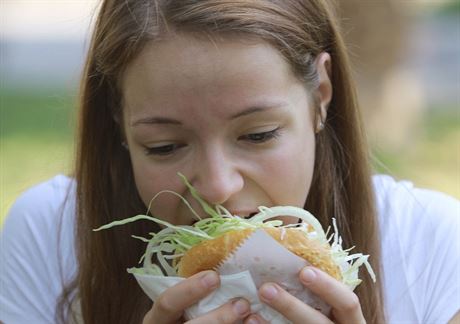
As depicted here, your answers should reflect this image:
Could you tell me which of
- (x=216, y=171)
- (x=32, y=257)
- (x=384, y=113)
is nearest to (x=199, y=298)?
(x=216, y=171)

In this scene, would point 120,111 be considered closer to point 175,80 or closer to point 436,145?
point 175,80

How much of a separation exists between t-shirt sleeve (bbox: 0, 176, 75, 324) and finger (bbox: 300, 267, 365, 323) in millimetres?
1342

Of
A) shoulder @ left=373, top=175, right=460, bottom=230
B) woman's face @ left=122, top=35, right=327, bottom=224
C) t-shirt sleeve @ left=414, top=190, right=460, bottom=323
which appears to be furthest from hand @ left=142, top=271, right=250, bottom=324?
shoulder @ left=373, top=175, right=460, bottom=230

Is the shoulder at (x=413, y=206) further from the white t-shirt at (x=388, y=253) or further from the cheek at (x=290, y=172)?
the cheek at (x=290, y=172)

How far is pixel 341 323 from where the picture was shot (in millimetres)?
2564

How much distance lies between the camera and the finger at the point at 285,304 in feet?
7.96

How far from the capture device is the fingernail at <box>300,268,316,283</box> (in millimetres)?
2432

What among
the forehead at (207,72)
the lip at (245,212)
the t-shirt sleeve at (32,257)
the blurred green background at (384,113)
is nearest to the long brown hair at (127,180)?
the t-shirt sleeve at (32,257)

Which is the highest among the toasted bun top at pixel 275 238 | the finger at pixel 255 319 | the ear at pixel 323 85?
the ear at pixel 323 85

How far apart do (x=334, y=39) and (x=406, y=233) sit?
0.83 m

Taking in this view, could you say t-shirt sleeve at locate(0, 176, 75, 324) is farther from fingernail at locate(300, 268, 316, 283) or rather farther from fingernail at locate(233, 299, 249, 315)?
fingernail at locate(300, 268, 316, 283)

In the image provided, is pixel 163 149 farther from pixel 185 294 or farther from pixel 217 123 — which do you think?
pixel 185 294

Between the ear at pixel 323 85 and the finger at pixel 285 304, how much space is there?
2.61 ft

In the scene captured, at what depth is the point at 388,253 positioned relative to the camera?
3.45m
